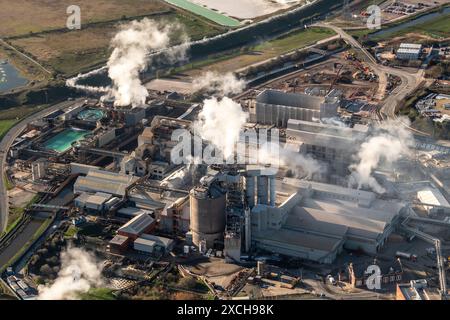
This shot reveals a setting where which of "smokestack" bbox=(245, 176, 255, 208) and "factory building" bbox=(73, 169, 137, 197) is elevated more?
"smokestack" bbox=(245, 176, 255, 208)

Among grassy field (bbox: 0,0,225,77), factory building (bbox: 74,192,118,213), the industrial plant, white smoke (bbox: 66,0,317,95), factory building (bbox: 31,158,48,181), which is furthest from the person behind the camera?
white smoke (bbox: 66,0,317,95)

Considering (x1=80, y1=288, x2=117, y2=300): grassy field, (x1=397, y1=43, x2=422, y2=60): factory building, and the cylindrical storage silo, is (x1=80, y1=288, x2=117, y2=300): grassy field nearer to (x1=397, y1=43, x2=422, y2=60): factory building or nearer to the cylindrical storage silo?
the cylindrical storage silo

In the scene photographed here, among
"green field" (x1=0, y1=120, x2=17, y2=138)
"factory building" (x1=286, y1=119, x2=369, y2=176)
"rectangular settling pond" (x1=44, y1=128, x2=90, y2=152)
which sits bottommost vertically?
"rectangular settling pond" (x1=44, y1=128, x2=90, y2=152)

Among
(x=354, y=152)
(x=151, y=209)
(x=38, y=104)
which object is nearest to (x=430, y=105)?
(x=354, y=152)

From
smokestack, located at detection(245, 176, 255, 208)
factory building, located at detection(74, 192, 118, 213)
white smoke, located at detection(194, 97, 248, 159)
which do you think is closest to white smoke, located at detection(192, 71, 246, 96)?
white smoke, located at detection(194, 97, 248, 159)

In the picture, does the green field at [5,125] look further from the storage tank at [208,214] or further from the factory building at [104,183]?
the storage tank at [208,214]

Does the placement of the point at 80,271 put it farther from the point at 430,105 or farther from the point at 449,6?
the point at 449,6

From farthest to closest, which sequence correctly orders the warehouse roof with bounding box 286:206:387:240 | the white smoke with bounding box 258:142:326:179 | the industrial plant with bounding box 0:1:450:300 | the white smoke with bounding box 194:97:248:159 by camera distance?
the white smoke with bounding box 194:97:248:159, the white smoke with bounding box 258:142:326:179, the warehouse roof with bounding box 286:206:387:240, the industrial plant with bounding box 0:1:450:300

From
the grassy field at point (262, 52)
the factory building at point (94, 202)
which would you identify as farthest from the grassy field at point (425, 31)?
the factory building at point (94, 202)
